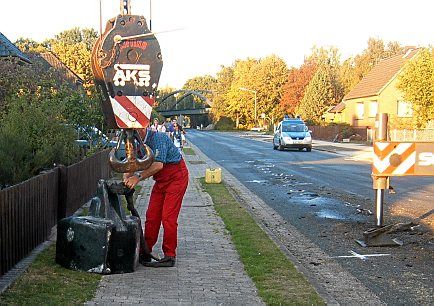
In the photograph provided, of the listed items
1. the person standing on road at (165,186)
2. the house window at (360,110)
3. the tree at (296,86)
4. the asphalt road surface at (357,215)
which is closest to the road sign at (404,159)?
Result: the asphalt road surface at (357,215)

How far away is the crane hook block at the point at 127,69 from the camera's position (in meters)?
6.34

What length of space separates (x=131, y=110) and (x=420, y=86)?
39.5 metres

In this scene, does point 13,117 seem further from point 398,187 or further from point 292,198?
point 398,187

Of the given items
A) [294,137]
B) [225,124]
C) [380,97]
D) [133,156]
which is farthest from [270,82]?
[133,156]

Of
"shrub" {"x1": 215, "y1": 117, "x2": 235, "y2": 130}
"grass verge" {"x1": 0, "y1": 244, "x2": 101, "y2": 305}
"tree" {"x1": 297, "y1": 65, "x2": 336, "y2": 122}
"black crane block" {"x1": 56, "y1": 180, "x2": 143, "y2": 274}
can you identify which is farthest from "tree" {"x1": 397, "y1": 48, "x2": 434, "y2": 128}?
"shrub" {"x1": 215, "y1": 117, "x2": 235, "y2": 130}

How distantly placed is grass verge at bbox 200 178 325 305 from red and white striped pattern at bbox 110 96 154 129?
2086 millimetres

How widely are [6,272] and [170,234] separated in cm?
183

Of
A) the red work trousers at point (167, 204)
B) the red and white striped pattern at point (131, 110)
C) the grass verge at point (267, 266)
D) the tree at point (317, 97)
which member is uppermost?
the tree at point (317, 97)

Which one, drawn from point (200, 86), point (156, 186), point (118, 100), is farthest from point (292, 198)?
point (200, 86)

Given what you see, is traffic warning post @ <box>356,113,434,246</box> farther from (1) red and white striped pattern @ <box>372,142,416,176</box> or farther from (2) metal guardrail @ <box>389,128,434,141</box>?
(2) metal guardrail @ <box>389,128,434,141</box>

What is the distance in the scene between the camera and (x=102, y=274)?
6.34m

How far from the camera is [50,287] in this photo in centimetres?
576

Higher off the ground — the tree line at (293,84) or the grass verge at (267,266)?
the tree line at (293,84)

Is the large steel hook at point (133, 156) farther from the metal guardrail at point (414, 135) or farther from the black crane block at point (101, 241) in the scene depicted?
the metal guardrail at point (414, 135)
